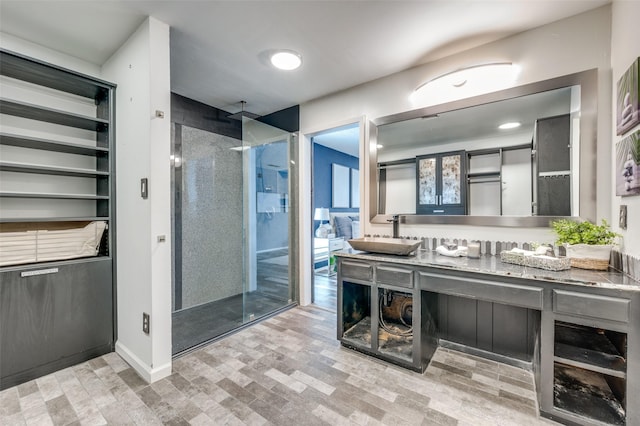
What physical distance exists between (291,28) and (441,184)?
1.75 metres

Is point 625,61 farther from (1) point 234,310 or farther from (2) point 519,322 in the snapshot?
(1) point 234,310

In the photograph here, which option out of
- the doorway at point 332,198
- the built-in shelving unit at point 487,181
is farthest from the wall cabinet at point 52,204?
the built-in shelving unit at point 487,181

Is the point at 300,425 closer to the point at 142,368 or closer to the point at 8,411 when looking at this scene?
the point at 142,368

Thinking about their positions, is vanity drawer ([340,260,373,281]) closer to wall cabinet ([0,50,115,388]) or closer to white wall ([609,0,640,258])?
white wall ([609,0,640,258])

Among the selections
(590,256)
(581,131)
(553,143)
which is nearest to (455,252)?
(590,256)

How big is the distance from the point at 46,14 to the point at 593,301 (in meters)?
3.76

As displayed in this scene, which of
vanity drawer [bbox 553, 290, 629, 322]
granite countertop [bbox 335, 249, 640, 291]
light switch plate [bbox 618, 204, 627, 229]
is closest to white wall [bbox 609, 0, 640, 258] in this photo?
light switch plate [bbox 618, 204, 627, 229]

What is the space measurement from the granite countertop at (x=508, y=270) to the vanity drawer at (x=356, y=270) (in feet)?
0.19

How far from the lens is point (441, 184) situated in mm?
2367

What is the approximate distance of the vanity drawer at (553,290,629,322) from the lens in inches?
51.5

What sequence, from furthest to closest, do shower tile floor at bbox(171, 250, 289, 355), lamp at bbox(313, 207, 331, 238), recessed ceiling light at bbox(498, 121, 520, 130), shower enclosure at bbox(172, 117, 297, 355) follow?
lamp at bbox(313, 207, 331, 238)
shower enclosure at bbox(172, 117, 297, 355)
shower tile floor at bbox(171, 250, 289, 355)
recessed ceiling light at bbox(498, 121, 520, 130)

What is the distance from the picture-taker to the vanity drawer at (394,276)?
198 centimetres

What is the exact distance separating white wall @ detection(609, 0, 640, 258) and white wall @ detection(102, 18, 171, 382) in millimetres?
2824

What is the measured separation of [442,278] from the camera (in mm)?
1838
